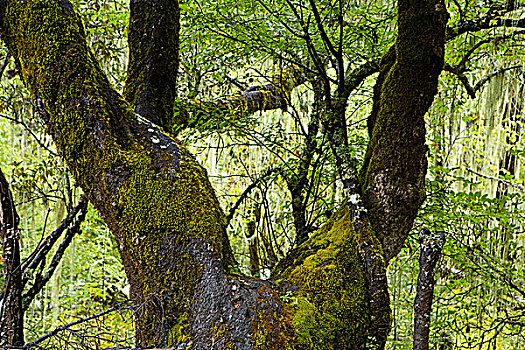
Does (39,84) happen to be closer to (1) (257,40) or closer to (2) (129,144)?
(2) (129,144)

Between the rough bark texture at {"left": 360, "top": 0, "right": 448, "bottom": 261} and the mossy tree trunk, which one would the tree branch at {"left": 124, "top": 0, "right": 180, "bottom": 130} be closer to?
the mossy tree trunk

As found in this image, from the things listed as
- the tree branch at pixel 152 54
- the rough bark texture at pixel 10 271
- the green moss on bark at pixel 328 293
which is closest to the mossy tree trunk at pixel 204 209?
the green moss on bark at pixel 328 293

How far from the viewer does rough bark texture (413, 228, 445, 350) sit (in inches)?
55.5

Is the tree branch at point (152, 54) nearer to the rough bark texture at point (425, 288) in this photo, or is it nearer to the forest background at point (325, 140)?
the forest background at point (325, 140)

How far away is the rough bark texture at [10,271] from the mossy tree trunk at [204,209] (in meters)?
0.74

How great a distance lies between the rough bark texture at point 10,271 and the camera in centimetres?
209

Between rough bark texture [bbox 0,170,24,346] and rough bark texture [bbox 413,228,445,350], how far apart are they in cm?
177

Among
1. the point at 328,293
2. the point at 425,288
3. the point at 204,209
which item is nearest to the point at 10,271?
the point at 204,209

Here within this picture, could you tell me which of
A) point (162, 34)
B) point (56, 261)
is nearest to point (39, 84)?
point (162, 34)

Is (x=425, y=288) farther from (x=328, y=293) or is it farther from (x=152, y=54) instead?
(x=152, y=54)

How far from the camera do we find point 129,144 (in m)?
1.59

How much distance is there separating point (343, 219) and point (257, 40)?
1266mm

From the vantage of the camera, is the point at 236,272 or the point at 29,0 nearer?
the point at 236,272

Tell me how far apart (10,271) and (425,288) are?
1.85m
